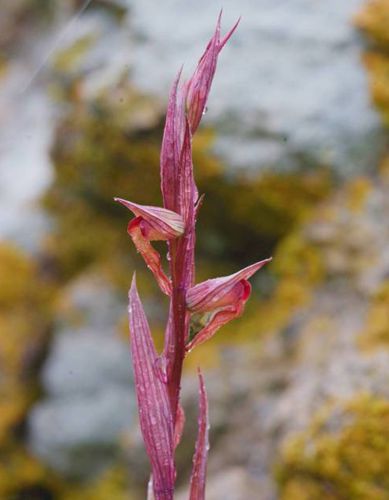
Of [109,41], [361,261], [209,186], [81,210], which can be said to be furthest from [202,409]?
[109,41]

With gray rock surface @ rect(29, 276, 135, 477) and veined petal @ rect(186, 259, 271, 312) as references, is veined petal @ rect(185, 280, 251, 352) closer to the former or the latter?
veined petal @ rect(186, 259, 271, 312)

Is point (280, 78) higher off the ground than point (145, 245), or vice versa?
point (280, 78)

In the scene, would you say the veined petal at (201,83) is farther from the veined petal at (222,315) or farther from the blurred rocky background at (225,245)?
the blurred rocky background at (225,245)

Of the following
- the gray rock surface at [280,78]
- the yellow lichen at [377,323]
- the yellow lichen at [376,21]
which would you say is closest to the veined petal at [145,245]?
the yellow lichen at [377,323]

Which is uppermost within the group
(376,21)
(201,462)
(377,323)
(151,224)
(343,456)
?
(376,21)

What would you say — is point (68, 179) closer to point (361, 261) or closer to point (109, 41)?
point (109, 41)

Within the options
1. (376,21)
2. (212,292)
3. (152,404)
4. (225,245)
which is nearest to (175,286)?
(212,292)

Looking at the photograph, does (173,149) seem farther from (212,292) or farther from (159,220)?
(212,292)
